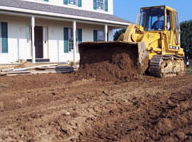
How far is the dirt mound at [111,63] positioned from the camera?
28.7 ft

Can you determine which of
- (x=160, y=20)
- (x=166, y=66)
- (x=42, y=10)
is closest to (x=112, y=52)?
(x=166, y=66)

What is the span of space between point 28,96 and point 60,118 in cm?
221

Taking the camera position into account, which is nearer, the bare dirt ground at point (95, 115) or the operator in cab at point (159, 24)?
the bare dirt ground at point (95, 115)

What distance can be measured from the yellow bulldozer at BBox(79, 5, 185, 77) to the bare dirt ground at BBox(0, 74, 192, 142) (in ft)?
6.94

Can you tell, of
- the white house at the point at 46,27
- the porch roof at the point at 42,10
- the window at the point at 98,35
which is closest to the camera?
the porch roof at the point at 42,10

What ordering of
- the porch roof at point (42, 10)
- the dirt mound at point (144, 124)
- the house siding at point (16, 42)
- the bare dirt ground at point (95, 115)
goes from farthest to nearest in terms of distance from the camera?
the house siding at point (16, 42), the porch roof at point (42, 10), the bare dirt ground at point (95, 115), the dirt mound at point (144, 124)

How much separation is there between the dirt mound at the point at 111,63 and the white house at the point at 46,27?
5.28 m

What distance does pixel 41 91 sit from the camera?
279 inches

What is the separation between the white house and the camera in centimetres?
1399

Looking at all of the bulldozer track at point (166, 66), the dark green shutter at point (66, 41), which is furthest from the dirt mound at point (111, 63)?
the dark green shutter at point (66, 41)

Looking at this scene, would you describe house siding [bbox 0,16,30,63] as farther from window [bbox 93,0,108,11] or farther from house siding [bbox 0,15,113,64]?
window [bbox 93,0,108,11]

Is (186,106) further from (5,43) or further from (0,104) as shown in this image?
(5,43)

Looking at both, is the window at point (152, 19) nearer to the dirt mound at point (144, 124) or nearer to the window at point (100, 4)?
the dirt mound at point (144, 124)

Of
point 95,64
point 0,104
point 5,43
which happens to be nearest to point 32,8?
point 5,43
